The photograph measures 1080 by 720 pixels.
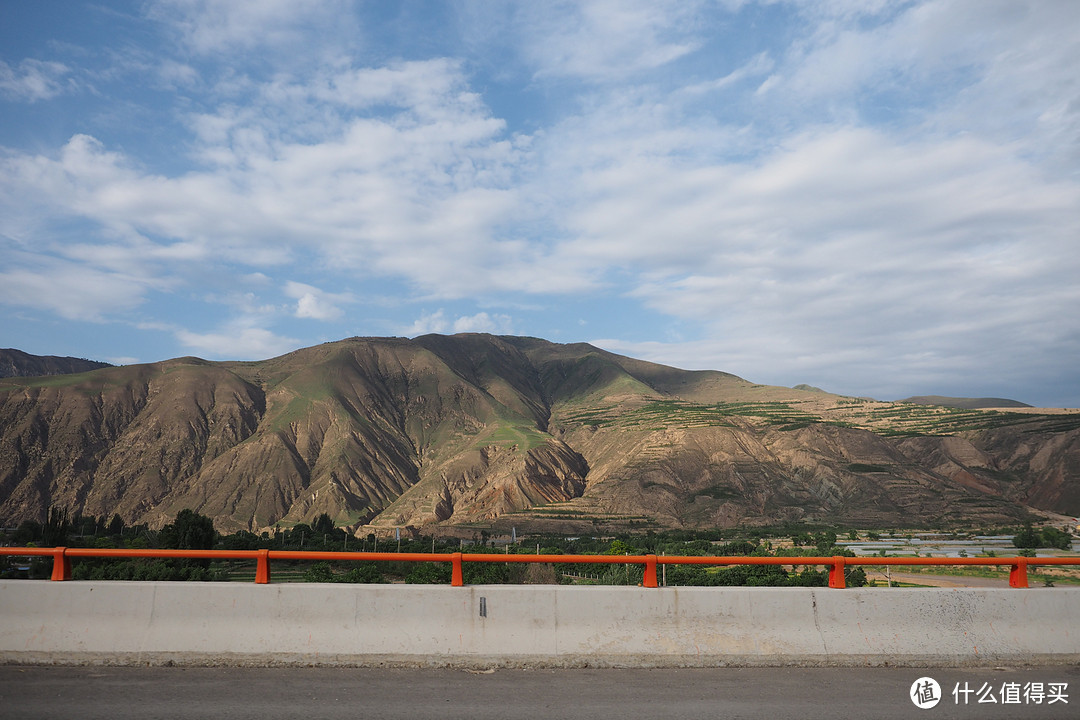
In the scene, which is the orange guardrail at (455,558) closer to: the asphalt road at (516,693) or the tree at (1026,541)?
the asphalt road at (516,693)

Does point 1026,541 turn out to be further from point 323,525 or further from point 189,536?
point 323,525

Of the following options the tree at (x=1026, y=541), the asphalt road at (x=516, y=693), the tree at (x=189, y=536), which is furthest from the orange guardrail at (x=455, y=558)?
the tree at (x=1026, y=541)

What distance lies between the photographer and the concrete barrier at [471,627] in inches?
327

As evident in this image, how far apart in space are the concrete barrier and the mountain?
95.4 m

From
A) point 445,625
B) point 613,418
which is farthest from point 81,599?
point 613,418

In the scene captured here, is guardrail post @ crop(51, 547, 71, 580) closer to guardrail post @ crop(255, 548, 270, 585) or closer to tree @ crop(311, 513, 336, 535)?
guardrail post @ crop(255, 548, 270, 585)

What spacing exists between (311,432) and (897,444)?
10853 centimetres

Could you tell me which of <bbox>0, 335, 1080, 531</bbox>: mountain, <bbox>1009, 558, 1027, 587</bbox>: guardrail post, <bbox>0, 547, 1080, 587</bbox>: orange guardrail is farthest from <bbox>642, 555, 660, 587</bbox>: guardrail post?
<bbox>0, 335, 1080, 531</bbox>: mountain

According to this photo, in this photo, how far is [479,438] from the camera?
149 m

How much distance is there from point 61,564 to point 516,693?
5.57 metres

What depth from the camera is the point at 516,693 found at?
7438 mm

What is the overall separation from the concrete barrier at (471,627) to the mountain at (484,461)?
95351mm

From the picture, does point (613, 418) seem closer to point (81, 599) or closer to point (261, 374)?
point (261, 374)

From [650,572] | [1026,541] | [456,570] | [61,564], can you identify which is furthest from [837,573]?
[1026,541]
